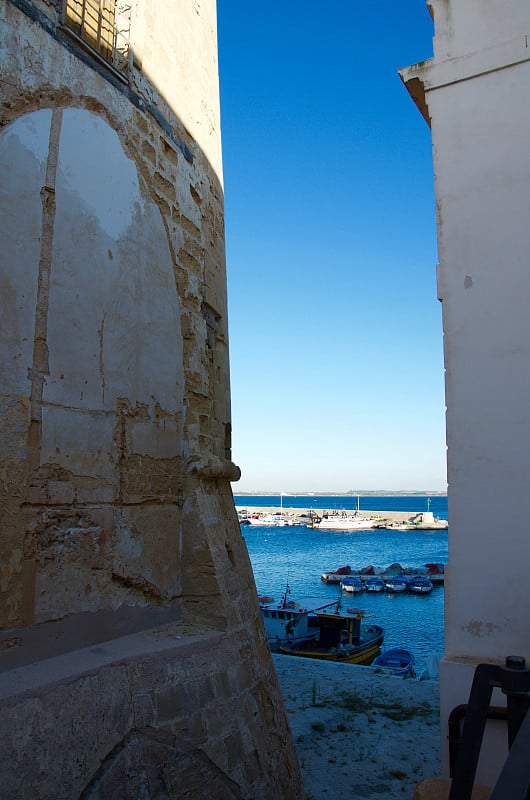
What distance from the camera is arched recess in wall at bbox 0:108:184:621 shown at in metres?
3.65

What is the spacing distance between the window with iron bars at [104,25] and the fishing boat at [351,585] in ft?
135

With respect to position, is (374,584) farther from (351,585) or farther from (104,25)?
(104,25)

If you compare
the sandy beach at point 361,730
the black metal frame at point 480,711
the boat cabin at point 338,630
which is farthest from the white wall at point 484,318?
the boat cabin at point 338,630

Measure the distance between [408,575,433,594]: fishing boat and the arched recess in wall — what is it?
4015 cm

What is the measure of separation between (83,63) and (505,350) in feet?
11.2

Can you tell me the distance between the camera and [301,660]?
11.6m

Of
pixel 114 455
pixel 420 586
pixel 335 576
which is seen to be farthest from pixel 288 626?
pixel 335 576

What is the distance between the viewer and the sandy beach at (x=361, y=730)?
254 inches

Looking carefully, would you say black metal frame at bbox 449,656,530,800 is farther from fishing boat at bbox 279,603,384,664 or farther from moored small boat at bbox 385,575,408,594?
moored small boat at bbox 385,575,408,594

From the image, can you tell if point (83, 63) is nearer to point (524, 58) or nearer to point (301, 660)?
point (524, 58)

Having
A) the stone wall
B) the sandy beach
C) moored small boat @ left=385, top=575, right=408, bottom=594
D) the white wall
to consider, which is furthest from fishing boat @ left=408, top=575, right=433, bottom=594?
the white wall

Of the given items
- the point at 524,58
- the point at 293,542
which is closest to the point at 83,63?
the point at 524,58

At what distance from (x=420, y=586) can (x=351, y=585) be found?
15.1 feet

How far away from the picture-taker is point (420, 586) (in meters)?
41.9
